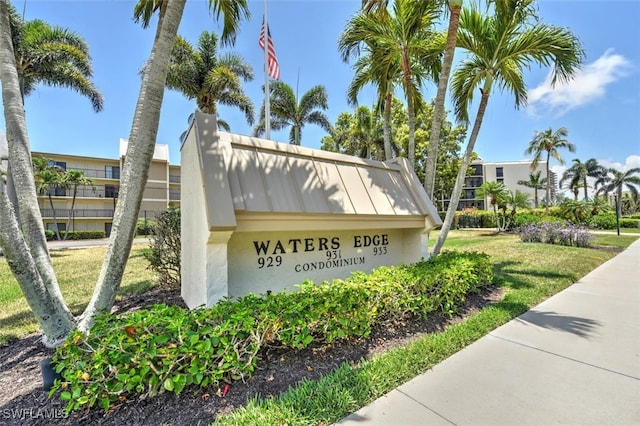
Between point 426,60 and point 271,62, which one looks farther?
point 271,62

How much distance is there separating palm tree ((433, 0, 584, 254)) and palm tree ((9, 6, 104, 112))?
1691 centimetres

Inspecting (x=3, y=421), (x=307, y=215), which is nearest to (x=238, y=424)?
(x=3, y=421)

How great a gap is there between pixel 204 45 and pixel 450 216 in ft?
51.8

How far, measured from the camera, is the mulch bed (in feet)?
8.11

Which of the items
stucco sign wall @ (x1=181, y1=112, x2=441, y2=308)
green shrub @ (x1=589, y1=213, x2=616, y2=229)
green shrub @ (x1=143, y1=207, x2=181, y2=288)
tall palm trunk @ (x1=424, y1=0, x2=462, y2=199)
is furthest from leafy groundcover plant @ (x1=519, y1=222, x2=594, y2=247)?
green shrub @ (x1=589, y1=213, x2=616, y2=229)

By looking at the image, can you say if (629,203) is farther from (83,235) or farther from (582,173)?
(83,235)

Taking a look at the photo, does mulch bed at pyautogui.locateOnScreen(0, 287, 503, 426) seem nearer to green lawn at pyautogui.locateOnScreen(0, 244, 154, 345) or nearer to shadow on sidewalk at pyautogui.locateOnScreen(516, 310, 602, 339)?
green lawn at pyautogui.locateOnScreen(0, 244, 154, 345)

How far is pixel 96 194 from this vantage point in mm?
36156

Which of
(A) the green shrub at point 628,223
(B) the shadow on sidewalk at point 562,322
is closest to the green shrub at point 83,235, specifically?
(B) the shadow on sidewalk at point 562,322

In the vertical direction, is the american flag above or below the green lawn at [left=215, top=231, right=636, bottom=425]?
above

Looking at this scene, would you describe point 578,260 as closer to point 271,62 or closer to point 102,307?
point 271,62

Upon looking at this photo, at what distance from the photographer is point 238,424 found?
2.36 m

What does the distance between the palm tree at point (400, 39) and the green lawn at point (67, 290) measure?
829 cm

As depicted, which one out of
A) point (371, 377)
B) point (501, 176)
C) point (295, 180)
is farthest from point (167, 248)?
point (501, 176)
